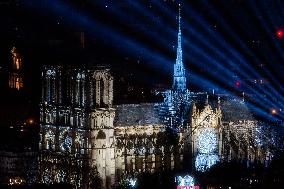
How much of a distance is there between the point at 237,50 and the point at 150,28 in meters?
15.7

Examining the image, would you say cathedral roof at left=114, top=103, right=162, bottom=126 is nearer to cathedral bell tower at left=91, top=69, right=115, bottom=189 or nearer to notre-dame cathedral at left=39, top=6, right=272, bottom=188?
notre-dame cathedral at left=39, top=6, right=272, bottom=188

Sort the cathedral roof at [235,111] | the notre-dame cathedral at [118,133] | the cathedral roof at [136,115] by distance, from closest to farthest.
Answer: the notre-dame cathedral at [118,133] < the cathedral roof at [136,115] < the cathedral roof at [235,111]

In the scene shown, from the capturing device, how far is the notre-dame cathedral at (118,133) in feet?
254

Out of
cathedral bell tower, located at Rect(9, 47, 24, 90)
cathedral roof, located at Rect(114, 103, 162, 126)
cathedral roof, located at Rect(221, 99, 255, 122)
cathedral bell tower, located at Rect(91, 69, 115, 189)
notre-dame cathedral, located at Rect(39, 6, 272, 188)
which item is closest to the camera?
cathedral bell tower, located at Rect(91, 69, 115, 189)

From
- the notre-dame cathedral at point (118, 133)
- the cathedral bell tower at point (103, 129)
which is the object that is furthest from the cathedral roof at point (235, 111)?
the cathedral bell tower at point (103, 129)

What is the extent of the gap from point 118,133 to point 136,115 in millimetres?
3440

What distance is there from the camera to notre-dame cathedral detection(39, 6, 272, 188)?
77.4m

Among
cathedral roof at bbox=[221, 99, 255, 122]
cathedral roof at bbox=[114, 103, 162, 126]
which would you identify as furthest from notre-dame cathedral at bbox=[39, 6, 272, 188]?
cathedral roof at bbox=[221, 99, 255, 122]

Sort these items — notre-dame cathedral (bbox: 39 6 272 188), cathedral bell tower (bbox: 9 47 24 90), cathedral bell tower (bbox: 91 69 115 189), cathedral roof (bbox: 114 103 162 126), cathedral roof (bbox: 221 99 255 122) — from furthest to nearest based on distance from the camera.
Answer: cathedral bell tower (bbox: 9 47 24 90)
cathedral roof (bbox: 221 99 255 122)
cathedral roof (bbox: 114 103 162 126)
notre-dame cathedral (bbox: 39 6 272 188)
cathedral bell tower (bbox: 91 69 115 189)

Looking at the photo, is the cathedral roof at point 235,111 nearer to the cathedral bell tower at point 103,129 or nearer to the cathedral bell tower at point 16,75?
the cathedral bell tower at point 103,129

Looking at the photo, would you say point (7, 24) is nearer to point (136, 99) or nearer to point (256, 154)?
point (136, 99)

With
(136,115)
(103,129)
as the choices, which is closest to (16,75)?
(136,115)

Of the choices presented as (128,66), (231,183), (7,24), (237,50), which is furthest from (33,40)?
(231,183)

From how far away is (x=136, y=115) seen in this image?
81.8 m
